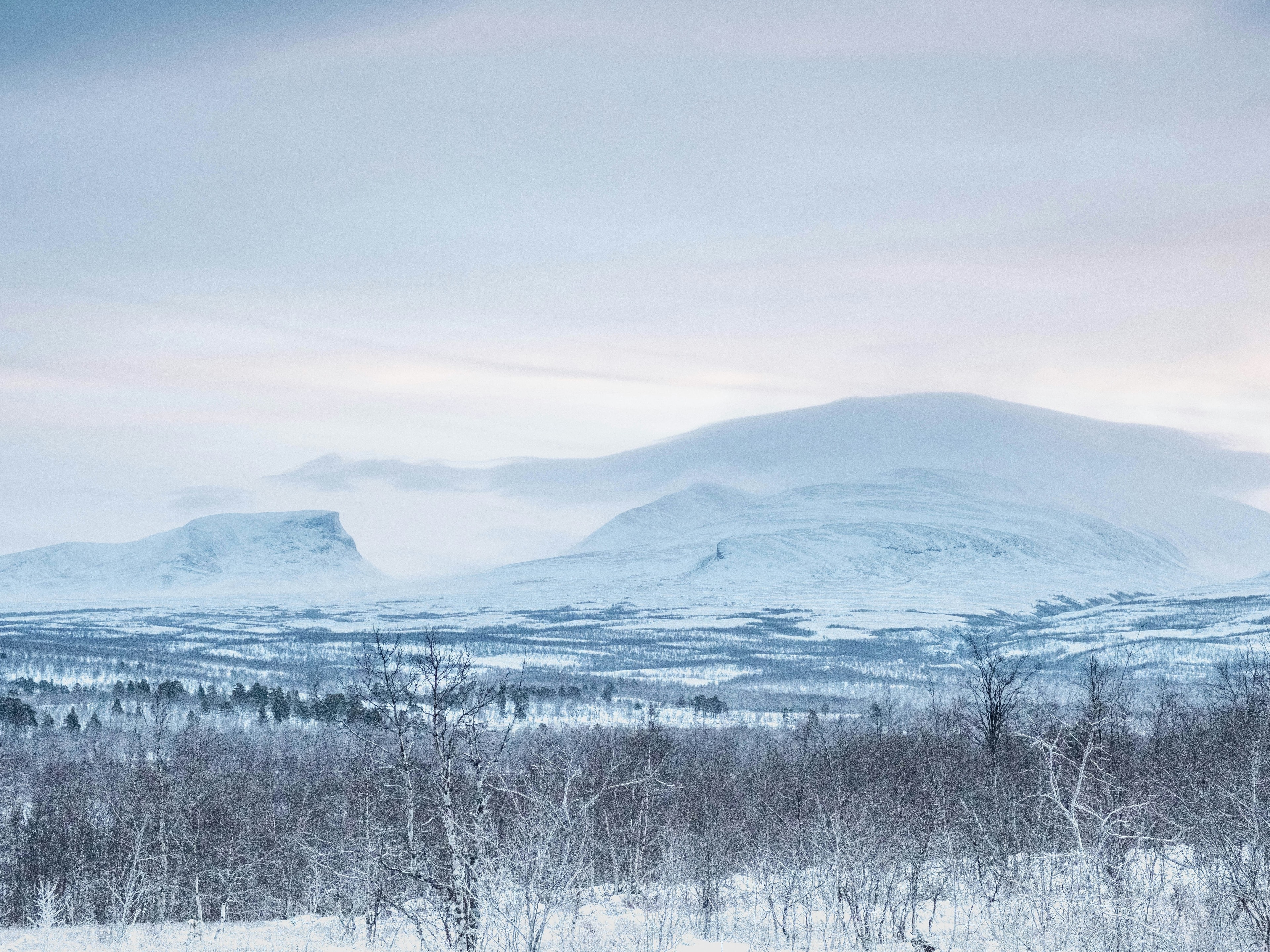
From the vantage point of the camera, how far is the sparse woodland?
75.7 ft

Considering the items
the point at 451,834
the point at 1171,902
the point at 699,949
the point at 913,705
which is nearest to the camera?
the point at 451,834

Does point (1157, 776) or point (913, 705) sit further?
point (913, 705)

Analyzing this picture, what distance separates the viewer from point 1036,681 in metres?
158

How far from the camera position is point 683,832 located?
48.1 metres

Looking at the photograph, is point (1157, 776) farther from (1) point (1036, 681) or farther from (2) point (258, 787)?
(1) point (1036, 681)

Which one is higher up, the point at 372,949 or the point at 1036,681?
the point at 372,949

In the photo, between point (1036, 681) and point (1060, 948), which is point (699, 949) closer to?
point (1060, 948)

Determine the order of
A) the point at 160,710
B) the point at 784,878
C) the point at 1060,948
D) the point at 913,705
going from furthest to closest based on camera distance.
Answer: the point at 913,705 < the point at 160,710 < the point at 784,878 < the point at 1060,948

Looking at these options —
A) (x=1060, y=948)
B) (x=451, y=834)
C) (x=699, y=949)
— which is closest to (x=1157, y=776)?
(x=699, y=949)

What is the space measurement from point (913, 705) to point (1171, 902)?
382ft

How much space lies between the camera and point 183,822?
172 ft

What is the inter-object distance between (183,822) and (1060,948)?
40.4 meters

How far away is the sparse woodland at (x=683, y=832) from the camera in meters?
23.1

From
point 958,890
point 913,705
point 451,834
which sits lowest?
point 913,705
